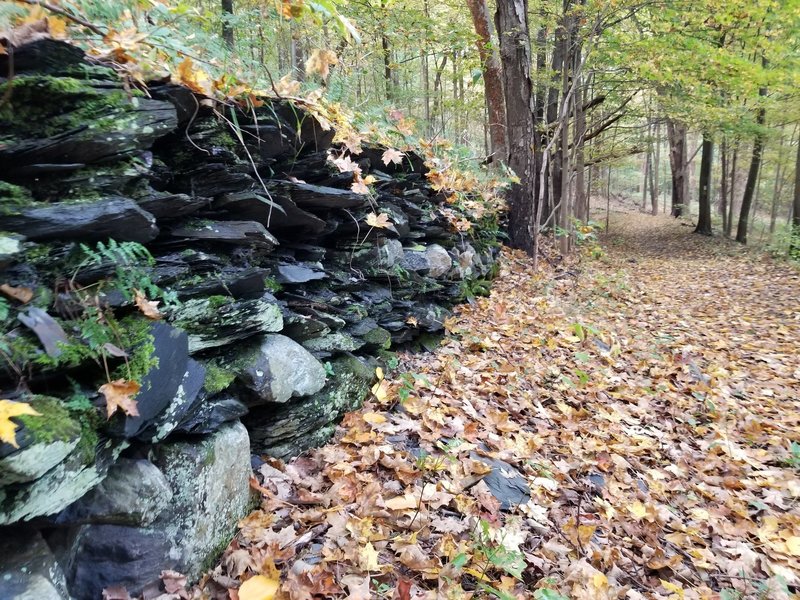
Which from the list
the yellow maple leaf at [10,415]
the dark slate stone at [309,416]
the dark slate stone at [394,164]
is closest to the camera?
the yellow maple leaf at [10,415]

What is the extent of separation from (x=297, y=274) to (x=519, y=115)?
7.15 m

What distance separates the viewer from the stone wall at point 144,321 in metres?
1.82

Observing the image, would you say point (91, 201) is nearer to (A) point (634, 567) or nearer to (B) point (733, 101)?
(A) point (634, 567)

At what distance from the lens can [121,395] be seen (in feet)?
6.49

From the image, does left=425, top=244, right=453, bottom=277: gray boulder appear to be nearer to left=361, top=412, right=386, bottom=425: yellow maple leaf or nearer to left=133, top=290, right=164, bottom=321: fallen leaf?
left=361, top=412, right=386, bottom=425: yellow maple leaf

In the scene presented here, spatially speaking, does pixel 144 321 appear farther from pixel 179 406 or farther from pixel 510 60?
pixel 510 60

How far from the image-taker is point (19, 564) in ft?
5.42

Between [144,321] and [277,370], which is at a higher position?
[144,321]

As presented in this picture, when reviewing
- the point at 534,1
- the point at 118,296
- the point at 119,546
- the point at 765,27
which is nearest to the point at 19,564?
the point at 119,546

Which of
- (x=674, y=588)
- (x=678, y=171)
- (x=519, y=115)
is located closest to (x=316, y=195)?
(x=674, y=588)

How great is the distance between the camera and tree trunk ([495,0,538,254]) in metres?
8.59

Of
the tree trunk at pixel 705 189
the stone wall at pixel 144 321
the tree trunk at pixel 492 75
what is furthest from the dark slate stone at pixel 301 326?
the tree trunk at pixel 705 189

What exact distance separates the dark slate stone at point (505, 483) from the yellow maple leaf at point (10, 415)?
267cm

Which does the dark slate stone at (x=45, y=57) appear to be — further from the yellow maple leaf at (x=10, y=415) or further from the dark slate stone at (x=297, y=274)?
the dark slate stone at (x=297, y=274)
